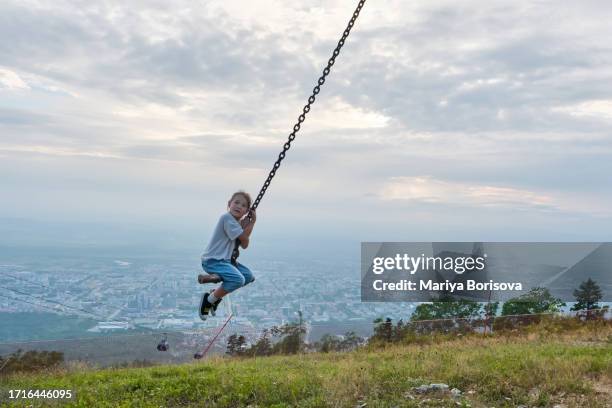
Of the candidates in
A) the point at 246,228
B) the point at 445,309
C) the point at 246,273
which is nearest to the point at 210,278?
the point at 246,273

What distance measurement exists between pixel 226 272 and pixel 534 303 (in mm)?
14049

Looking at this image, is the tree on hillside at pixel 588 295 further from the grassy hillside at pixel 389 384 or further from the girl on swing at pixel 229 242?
the girl on swing at pixel 229 242

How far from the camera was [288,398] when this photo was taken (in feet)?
24.5

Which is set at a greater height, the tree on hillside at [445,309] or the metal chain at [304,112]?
the metal chain at [304,112]

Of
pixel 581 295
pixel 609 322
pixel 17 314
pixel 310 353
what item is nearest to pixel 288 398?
pixel 310 353

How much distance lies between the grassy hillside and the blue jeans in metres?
1.64

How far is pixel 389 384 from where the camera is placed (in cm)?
771

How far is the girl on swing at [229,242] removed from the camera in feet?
22.5

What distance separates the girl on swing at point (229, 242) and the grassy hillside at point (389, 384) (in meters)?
1.71

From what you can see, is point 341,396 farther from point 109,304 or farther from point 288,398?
point 109,304

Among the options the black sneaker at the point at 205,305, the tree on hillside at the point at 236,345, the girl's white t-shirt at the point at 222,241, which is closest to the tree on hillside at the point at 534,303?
the tree on hillside at the point at 236,345

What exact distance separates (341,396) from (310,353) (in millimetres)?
7498

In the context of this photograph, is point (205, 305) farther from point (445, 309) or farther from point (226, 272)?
point (445, 309)

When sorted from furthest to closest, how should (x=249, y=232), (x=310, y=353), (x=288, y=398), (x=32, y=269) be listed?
(x=32, y=269) → (x=310, y=353) → (x=288, y=398) → (x=249, y=232)
